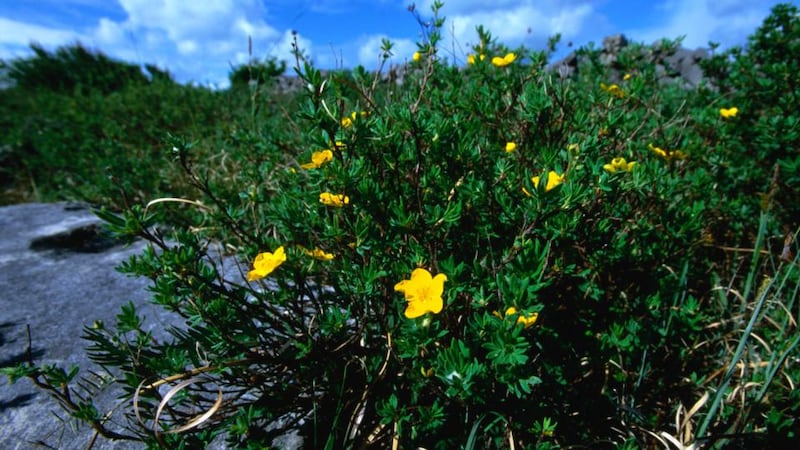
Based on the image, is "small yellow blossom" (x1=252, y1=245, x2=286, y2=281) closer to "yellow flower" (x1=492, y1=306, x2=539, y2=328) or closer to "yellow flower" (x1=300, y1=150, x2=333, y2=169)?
"yellow flower" (x1=300, y1=150, x2=333, y2=169)

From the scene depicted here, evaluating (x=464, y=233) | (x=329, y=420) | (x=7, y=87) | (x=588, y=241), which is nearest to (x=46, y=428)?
(x=329, y=420)

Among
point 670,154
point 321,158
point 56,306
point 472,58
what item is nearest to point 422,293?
point 321,158

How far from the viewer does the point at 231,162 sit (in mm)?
4281

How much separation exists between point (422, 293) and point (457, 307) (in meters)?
0.23

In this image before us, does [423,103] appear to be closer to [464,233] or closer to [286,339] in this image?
[464,233]

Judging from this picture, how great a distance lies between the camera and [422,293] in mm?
1387

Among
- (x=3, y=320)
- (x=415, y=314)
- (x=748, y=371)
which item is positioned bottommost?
(x=748, y=371)

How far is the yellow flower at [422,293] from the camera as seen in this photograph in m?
1.32

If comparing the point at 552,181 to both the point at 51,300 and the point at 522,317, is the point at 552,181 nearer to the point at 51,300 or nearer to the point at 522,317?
the point at 522,317

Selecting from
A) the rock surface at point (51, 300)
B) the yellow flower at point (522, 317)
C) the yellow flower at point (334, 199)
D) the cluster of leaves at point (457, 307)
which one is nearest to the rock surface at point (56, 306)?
the rock surface at point (51, 300)

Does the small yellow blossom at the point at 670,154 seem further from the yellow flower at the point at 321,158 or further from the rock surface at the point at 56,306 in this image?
the rock surface at the point at 56,306

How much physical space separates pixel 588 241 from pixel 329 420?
1109 mm

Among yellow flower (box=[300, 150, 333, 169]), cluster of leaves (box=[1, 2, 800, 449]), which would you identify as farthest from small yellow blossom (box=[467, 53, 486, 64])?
yellow flower (box=[300, 150, 333, 169])

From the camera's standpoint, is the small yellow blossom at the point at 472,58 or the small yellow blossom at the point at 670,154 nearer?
the small yellow blossom at the point at 670,154
